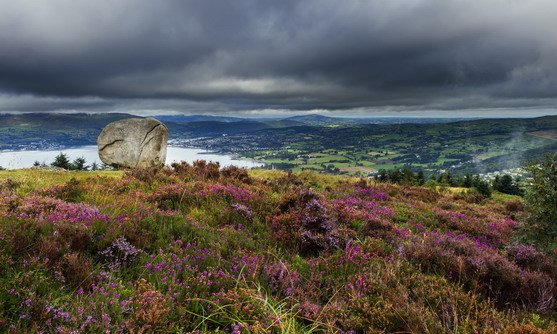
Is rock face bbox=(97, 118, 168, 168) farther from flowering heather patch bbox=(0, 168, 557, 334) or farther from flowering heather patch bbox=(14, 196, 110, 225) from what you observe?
flowering heather patch bbox=(0, 168, 557, 334)

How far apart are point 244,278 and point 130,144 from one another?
72.8ft

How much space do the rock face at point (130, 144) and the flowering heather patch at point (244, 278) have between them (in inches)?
693

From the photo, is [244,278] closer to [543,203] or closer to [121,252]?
[121,252]

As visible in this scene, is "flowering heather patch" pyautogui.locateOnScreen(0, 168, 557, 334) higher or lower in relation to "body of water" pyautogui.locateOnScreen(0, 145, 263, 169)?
higher

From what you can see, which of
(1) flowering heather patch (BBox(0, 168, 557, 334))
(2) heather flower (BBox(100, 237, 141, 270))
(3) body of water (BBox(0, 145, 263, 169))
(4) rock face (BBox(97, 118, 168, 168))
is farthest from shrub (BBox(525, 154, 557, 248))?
(4) rock face (BBox(97, 118, 168, 168))

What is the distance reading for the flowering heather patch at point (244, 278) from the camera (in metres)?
3.21

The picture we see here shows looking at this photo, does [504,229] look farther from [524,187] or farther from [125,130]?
[125,130]

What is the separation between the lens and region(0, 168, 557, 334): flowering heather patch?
10.5 feet

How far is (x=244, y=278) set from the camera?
412cm

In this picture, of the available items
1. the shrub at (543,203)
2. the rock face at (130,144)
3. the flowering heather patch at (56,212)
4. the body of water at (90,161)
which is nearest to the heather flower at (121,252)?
the flowering heather patch at (56,212)

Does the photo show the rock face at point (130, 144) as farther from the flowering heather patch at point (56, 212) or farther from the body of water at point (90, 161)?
the flowering heather patch at point (56, 212)

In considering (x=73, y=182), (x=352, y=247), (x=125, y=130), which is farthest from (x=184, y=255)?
(x=125, y=130)

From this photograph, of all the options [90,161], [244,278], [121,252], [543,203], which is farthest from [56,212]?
[90,161]

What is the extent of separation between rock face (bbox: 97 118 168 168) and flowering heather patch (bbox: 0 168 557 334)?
17598 millimetres
